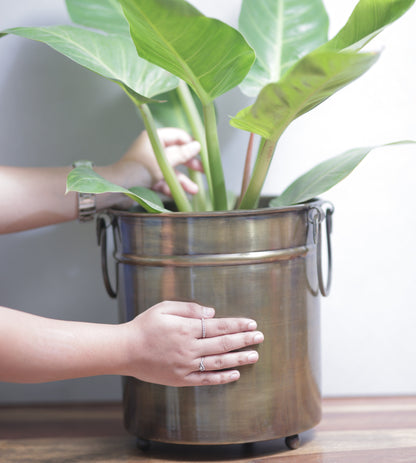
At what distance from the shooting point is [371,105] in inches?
45.8

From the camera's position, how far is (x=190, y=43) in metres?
0.74

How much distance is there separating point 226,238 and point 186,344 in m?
0.15

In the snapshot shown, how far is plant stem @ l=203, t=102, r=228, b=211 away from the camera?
34.4 inches

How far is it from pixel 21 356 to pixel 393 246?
2.44 ft

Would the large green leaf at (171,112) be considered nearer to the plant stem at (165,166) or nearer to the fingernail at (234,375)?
the plant stem at (165,166)

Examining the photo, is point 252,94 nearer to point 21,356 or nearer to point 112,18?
point 112,18

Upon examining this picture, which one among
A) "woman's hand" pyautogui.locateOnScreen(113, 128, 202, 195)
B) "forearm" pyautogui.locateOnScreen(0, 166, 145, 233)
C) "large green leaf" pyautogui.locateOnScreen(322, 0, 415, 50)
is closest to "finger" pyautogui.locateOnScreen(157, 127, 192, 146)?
"woman's hand" pyautogui.locateOnScreen(113, 128, 202, 195)

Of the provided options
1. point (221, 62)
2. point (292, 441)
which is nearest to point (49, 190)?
point (221, 62)

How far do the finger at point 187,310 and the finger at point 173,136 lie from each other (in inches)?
13.5

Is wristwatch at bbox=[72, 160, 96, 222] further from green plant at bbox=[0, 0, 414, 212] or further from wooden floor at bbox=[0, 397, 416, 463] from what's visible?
wooden floor at bbox=[0, 397, 416, 463]

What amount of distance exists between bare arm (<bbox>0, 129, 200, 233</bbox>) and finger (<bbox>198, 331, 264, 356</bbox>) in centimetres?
29

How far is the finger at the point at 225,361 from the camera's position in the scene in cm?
83

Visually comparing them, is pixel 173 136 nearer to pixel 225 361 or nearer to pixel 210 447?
pixel 225 361

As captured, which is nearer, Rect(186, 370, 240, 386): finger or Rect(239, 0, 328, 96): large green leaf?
Rect(186, 370, 240, 386): finger
